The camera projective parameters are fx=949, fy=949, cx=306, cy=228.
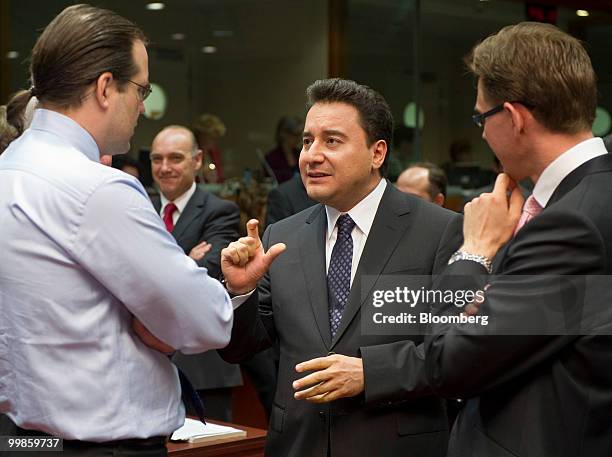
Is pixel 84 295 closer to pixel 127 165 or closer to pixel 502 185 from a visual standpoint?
pixel 502 185

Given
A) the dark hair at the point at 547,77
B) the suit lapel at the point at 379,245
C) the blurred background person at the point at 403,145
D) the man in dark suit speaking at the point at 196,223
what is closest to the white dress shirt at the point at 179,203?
the man in dark suit speaking at the point at 196,223

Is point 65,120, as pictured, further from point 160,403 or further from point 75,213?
point 160,403

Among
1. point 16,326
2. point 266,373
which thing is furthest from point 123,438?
point 266,373

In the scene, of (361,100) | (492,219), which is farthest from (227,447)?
(492,219)

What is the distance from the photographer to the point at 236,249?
2611 millimetres

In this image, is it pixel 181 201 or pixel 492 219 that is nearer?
pixel 492 219

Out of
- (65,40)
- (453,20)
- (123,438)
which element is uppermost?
(453,20)

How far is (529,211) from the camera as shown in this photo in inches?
87.4

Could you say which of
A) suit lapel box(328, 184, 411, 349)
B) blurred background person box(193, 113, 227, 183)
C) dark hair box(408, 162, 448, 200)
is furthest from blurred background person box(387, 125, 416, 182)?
suit lapel box(328, 184, 411, 349)

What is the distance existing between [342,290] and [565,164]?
1.05 metres

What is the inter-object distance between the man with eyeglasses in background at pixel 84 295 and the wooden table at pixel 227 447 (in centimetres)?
107

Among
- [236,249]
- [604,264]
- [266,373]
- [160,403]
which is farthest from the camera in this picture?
[266,373]

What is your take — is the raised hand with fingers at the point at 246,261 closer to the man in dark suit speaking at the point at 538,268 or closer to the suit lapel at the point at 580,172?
the man in dark suit speaking at the point at 538,268

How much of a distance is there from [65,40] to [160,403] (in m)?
0.86
